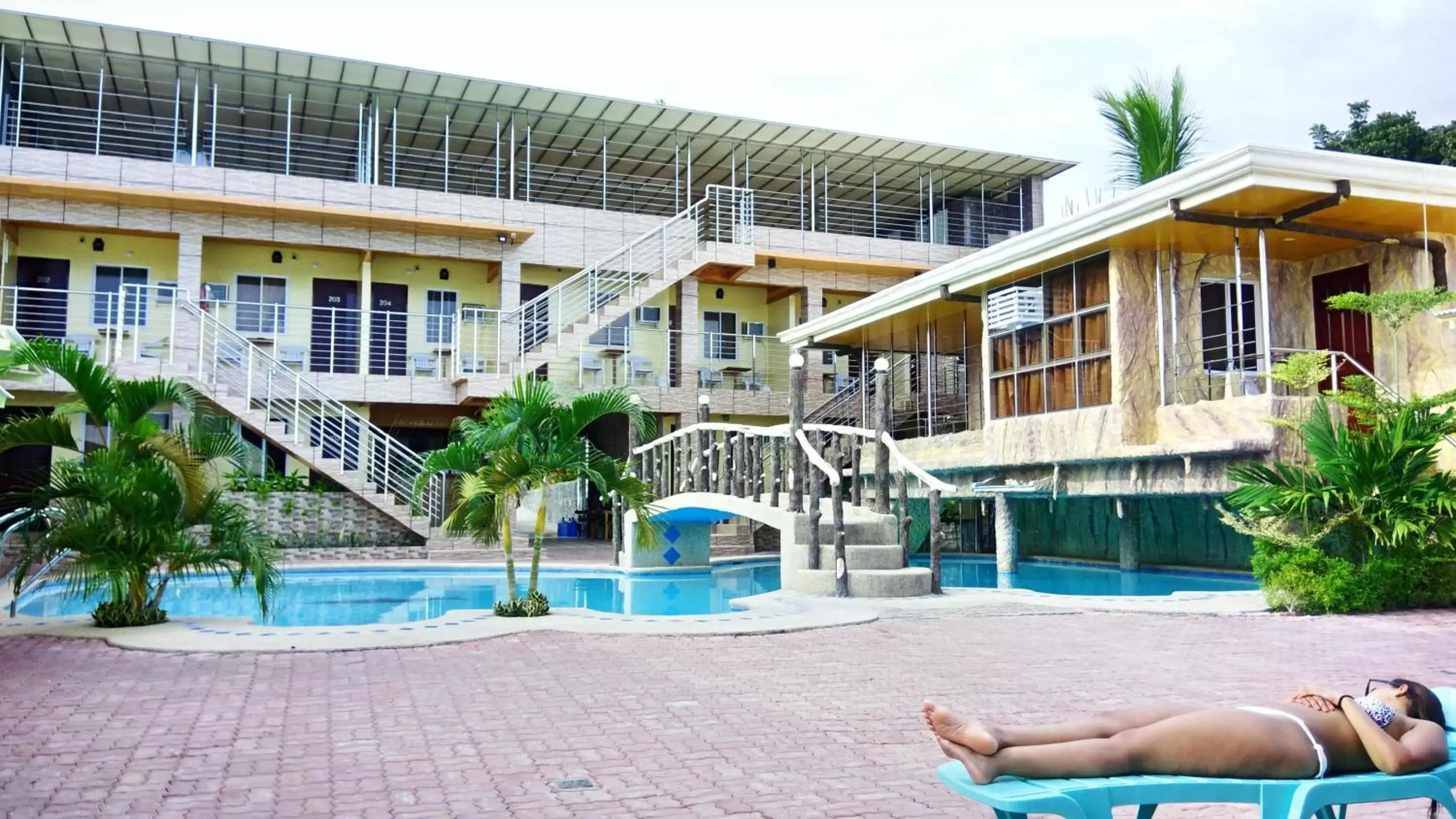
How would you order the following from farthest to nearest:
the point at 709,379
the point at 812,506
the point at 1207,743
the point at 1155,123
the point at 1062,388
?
the point at 709,379, the point at 1155,123, the point at 1062,388, the point at 812,506, the point at 1207,743

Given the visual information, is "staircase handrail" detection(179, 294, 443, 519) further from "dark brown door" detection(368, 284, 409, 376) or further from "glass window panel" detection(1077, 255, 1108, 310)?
"glass window panel" detection(1077, 255, 1108, 310)

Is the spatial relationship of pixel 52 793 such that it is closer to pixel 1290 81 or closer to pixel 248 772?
pixel 248 772

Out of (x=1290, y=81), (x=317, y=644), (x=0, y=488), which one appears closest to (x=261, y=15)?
(x=0, y=488)

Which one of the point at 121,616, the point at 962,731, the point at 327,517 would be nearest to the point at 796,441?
the point at 121,616

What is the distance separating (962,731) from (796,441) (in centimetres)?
979

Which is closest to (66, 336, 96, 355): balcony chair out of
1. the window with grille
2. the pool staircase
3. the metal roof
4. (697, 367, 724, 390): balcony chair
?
the metal roof

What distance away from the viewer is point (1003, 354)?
1727cm

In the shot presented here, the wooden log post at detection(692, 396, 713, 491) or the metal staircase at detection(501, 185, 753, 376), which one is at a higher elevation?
the metal staircase at detection(501, 185, 753, 376)

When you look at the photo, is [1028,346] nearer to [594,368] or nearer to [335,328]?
[594,368]

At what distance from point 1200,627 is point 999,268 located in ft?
26.9

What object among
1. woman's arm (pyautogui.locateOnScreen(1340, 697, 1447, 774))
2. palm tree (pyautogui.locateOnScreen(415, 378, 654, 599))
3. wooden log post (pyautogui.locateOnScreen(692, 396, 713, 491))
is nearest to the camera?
woman's arm (pyautogui.locateOnScreen(1340, 697, 1447, 774))

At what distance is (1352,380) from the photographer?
35.7 ft

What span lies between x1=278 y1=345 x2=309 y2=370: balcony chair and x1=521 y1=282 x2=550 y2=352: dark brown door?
4230 millimetres

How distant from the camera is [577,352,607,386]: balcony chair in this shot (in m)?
23.3
